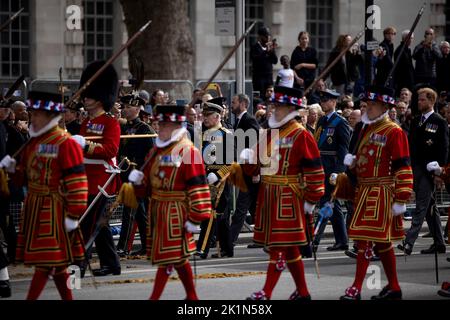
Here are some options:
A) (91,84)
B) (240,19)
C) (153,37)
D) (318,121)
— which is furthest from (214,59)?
(91,84)

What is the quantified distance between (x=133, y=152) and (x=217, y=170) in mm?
1297

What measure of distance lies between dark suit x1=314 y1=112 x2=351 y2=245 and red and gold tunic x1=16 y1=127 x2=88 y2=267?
631 cm

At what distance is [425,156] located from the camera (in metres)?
17.3

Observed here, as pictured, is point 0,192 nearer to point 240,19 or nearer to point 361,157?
point 361,157

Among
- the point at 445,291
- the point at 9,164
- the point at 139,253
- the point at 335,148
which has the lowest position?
the point at 139,253

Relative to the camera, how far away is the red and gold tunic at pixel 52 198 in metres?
11.7

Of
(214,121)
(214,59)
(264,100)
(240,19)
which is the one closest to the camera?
(214,121)

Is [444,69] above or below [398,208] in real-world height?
above

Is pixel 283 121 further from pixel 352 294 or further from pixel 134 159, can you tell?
Result: pixel 134 159

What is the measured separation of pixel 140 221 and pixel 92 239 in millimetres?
2848

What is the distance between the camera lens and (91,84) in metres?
14.4

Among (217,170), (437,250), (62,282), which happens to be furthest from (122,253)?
(62,282)

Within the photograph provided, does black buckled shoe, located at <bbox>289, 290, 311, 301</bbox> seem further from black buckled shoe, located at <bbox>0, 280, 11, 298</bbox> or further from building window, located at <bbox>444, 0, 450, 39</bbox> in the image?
building window, located at <bbox>444, 0, 450, 39</bbox>

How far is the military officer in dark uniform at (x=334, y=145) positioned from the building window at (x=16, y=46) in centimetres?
1405
